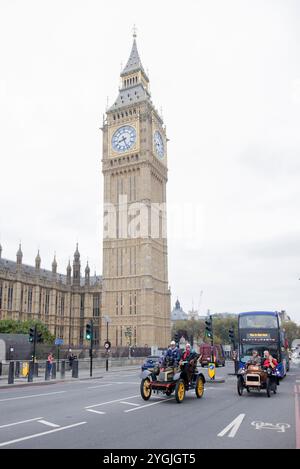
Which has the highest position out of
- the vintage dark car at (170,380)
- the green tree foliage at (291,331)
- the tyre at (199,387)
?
the vintage dark car at (170,380)

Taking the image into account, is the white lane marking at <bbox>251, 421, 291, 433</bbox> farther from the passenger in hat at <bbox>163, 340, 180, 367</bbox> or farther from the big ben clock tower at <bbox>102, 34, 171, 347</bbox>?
the big ben clock tower at <bbox>102, 34, 171, 347</bbox>

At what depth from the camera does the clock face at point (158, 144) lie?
91.6m

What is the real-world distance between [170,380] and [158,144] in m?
82.7

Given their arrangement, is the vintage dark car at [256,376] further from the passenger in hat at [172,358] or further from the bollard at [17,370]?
the bollard at [17,370]

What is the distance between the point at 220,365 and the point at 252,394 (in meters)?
38.0

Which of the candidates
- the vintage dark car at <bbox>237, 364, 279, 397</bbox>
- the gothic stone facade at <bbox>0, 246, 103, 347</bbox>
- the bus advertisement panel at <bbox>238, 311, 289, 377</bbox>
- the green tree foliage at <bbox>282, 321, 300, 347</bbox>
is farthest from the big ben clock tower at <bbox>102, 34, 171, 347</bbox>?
the green tree foliage at <bbox>282, 321, 300, 347</bbox>

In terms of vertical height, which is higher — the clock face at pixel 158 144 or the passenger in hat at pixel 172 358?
the clock face at pixel 158 144

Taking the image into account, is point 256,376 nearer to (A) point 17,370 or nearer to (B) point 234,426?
(B) point 234,426

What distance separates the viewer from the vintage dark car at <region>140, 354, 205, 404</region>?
1445 centimetres

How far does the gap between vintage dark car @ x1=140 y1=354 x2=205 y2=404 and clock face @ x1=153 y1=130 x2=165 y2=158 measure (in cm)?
7920

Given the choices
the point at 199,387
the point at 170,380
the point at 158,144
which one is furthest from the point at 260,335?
the point at 158,144

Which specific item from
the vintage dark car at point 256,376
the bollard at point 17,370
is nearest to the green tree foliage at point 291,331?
the bollard at point 17,370

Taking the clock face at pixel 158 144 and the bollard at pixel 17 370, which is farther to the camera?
the clock face at pixel 158 144

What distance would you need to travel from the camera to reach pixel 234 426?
1033 cm
